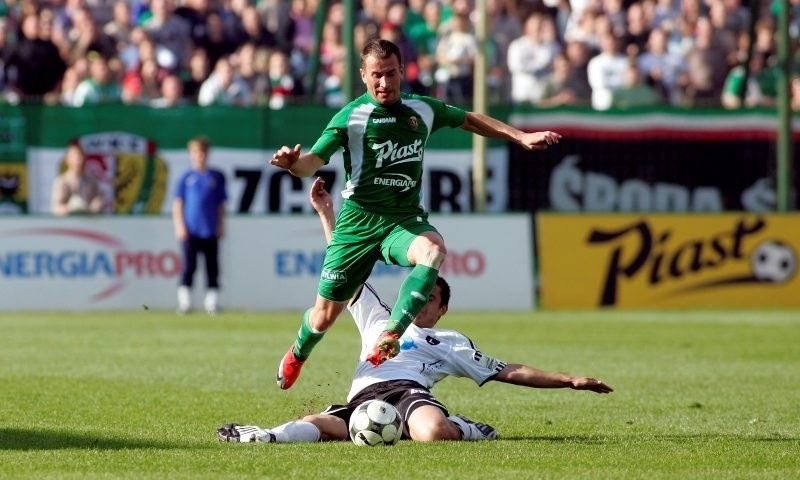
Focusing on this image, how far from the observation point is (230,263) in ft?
71.7

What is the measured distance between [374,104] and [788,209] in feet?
51.8

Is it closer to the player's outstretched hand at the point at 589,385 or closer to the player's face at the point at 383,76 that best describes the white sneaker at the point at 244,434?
the player's outstretched hand at the point at 589,385

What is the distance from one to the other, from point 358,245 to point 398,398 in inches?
45.4

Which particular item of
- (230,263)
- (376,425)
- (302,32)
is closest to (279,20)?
(302,32)

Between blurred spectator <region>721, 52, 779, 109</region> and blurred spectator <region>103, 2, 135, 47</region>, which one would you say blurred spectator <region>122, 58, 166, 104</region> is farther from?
blurred spectator <region>721, 52, 779, 109</region>

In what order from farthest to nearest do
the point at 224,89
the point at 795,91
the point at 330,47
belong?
the point at 795,91 → the point at 330,47 → the point at 224,89

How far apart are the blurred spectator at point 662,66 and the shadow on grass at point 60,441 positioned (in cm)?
1810

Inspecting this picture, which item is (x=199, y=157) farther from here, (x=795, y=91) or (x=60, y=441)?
(x=60, y=441)

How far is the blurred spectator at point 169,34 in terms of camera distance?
945 inches

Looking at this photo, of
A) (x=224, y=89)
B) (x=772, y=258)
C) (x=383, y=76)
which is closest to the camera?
(x=383, y=76)

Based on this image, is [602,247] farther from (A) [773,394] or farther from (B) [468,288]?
(A) [773,394]

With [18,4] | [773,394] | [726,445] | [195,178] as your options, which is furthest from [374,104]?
[18,4]

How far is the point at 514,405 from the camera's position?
449 inches

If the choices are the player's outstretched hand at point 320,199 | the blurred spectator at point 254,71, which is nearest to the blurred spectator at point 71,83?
the blurred spectator at point 254,71
